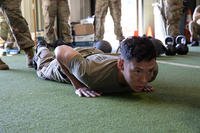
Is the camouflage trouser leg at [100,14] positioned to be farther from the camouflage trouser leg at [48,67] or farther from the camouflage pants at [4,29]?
the camouflage trouser leg at [48,67]

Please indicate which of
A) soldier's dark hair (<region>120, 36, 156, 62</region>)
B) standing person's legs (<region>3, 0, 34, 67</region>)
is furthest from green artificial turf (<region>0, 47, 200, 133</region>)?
standing person's legs (<region>3, 0, 34, 67</region>)

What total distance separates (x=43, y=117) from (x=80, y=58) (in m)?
0.44

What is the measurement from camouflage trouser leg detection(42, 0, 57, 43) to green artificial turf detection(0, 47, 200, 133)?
200 centimetres

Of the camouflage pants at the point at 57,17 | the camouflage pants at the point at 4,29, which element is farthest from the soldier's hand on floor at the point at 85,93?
the camouflage pants at the point at 4,29

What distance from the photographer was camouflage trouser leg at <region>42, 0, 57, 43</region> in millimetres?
3850

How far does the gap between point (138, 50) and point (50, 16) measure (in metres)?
2.70

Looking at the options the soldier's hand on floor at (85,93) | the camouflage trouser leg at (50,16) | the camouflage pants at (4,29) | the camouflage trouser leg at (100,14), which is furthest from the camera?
the camouflage trouser leg at (100,14)

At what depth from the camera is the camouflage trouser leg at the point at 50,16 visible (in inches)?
152

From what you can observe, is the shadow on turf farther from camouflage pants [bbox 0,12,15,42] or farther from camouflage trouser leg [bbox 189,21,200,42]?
camouflage trouser leg [bbox 189,21,200,42]

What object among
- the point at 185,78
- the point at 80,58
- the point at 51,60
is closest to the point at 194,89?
the point at 185,78

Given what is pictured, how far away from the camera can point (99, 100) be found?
1.52m

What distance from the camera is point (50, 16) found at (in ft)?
12.9

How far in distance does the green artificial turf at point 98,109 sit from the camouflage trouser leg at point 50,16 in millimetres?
1998

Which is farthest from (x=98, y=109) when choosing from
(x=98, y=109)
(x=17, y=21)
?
(x=17, y=21)
